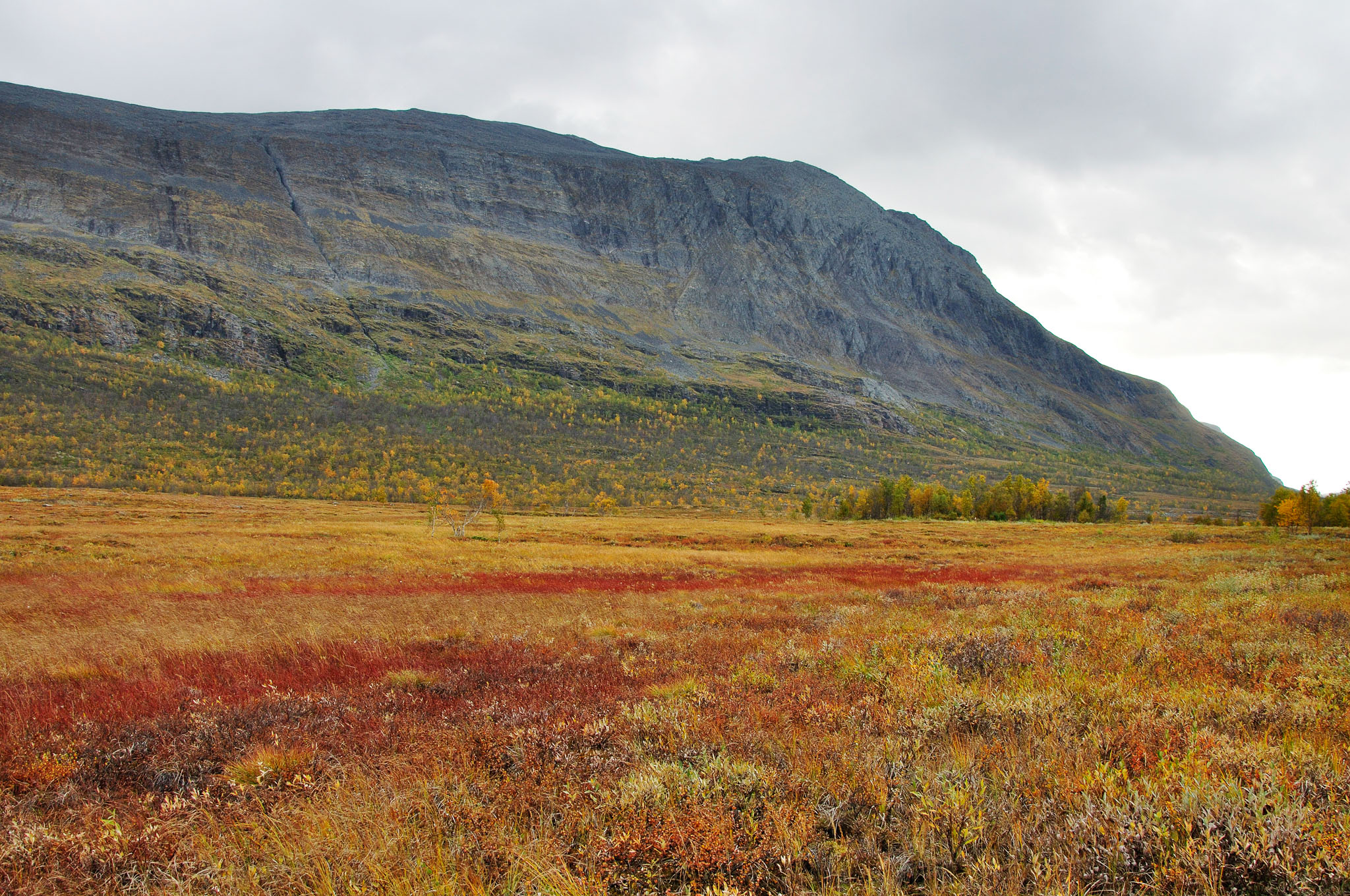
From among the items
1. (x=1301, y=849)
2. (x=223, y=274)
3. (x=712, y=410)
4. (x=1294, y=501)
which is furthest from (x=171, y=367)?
(x=1294, y=501)

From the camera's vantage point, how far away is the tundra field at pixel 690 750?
9.14 feet

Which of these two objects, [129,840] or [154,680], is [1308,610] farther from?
[154,680]

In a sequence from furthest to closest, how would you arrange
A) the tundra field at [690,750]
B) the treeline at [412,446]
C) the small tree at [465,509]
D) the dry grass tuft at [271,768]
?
the treeline at [412,446] < the small tree at [465,509] < the dry grass tuft at [271,768] < the tundra field at [690,750]

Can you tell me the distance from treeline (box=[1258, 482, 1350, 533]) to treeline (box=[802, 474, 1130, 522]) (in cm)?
2243

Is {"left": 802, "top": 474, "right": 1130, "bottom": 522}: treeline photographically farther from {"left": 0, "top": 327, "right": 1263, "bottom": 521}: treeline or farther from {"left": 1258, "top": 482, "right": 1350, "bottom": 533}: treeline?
{"left": 1258, "top": 482, "right": 1350, "bottom": 533}: treeline

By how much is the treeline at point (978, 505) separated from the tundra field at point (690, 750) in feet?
291

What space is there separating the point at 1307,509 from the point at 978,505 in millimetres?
38915

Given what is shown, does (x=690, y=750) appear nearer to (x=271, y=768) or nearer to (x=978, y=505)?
(x=271, y=768)

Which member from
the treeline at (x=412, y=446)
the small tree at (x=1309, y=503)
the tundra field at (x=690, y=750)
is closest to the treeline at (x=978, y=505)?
the treeline at (x=412, y=446)

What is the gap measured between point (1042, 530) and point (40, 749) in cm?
7268

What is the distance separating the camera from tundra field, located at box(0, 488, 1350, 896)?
2.79 meters

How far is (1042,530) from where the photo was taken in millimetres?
60969

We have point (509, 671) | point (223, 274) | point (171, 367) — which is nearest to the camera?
point (509, 671)

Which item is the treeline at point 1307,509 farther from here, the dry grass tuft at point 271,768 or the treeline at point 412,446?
the dry grass tuft at point 271,768
